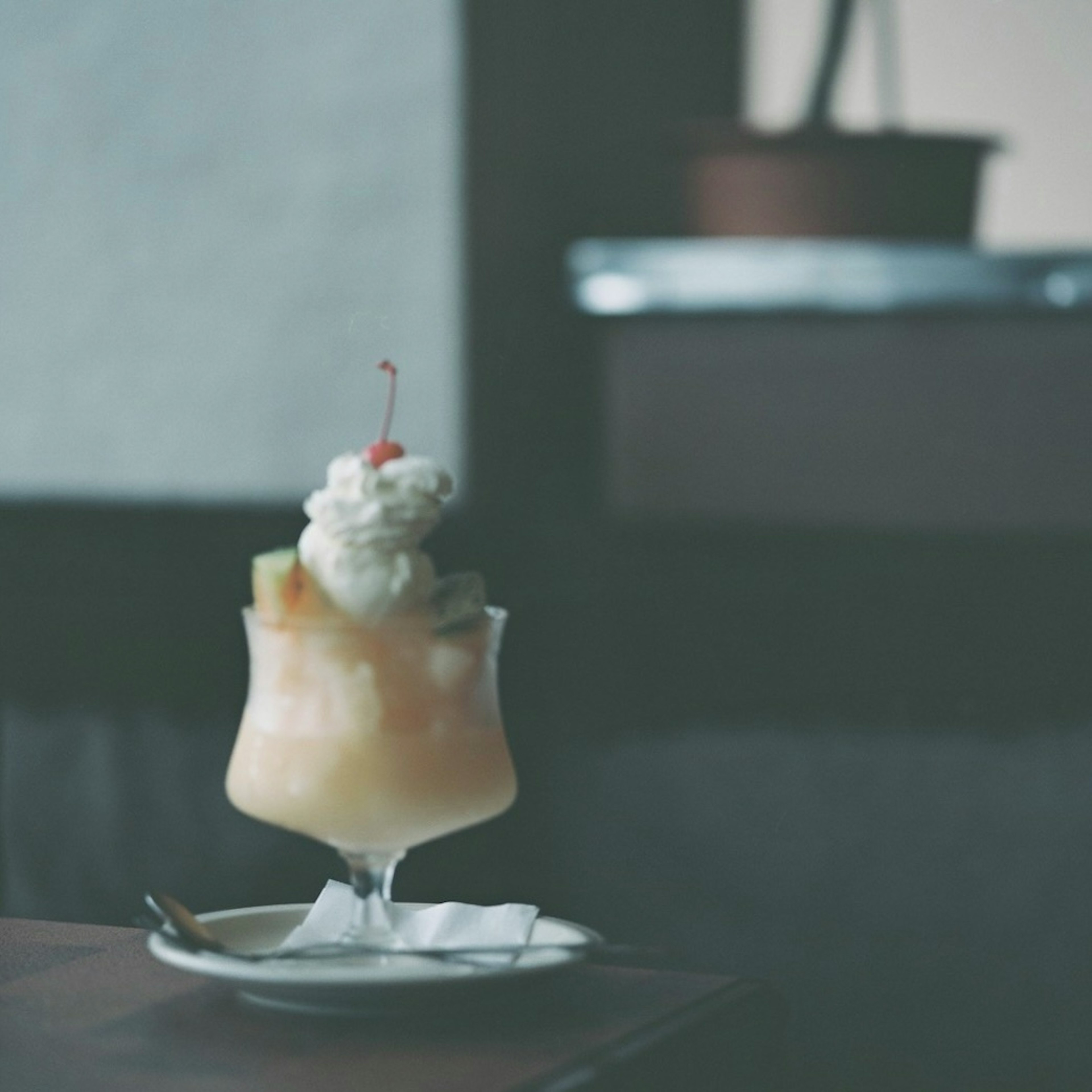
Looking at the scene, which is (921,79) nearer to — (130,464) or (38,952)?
(130,464)

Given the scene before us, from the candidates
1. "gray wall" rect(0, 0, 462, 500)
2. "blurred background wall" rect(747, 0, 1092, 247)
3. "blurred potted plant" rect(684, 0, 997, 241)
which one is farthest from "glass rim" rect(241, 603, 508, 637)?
"blurred background wall" rect(747, 0, 1092, 247)

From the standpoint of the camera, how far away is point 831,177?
249cm

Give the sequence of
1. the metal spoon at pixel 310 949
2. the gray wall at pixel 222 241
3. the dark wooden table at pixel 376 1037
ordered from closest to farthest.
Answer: the dark wooden table at pixel 376 1037 → the metal spoon at pixel 310 949 → the gray wall at pixel 222 241

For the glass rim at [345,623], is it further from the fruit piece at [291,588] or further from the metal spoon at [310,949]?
the metal spoon at [310,949]

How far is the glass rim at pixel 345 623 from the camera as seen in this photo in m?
1.06

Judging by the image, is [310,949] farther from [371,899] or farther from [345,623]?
[345,623]

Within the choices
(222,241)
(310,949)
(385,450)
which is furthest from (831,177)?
(310,949)

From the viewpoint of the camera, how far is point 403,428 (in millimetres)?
3012

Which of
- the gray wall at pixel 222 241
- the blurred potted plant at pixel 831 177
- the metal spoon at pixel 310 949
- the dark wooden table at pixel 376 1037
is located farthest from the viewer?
the gray wall at pixel 222 241

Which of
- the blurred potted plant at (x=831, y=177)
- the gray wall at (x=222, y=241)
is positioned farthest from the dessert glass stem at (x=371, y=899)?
the gray wall at (x=222, y=241)

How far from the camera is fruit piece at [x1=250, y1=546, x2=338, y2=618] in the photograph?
108 cm

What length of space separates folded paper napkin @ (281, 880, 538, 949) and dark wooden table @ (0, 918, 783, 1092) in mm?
38

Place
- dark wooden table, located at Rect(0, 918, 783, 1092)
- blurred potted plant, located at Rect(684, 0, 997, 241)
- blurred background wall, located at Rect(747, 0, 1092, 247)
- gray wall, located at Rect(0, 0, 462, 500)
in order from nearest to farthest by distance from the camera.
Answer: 1. dark wooden table, located at Rect(0, 918, 783, 1092)
2. blurred potted plant, located at Rect(684, 0, 997, 241)
3. gray wall, located at Rect(0, 0, 462, 500)
4. blurred background wall, located at Rect(747, 0, 1092, 247)

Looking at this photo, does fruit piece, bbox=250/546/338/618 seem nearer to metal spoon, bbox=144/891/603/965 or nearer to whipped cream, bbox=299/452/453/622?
whipped cream, bbox=299/452/453/622
